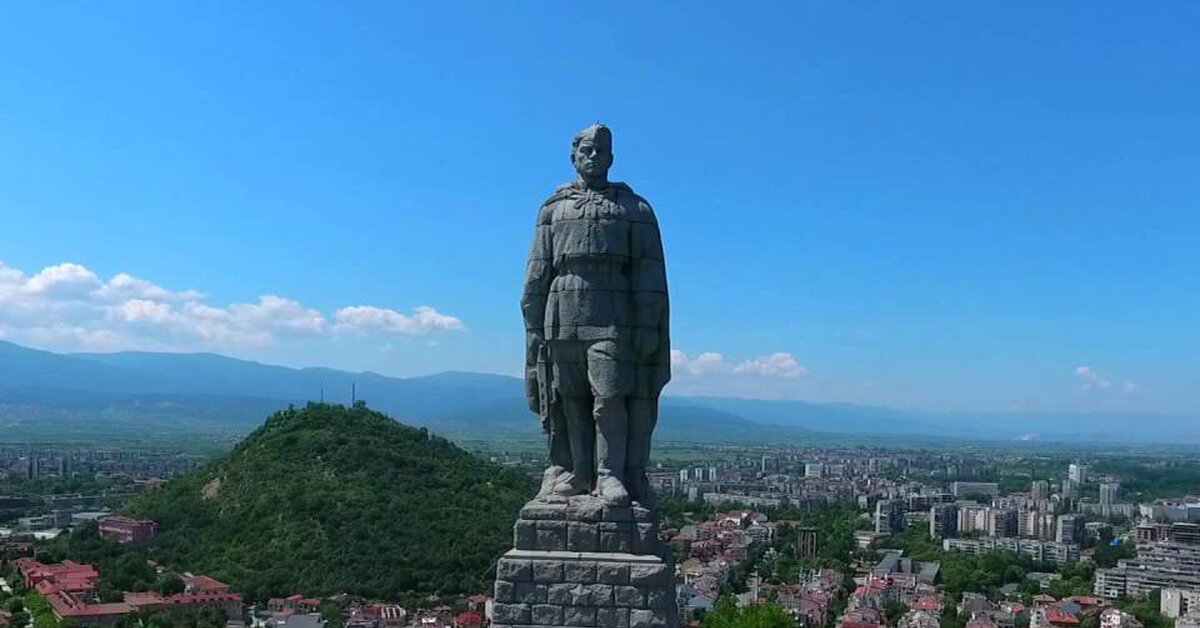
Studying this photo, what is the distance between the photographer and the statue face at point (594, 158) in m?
8.50

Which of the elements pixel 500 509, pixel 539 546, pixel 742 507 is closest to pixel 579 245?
pixel 539 546

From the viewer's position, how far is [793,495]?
433ft

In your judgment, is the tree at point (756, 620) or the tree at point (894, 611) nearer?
the tree at point (756, 620)

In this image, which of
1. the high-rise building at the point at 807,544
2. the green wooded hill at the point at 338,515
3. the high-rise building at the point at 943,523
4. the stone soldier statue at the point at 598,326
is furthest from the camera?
the high-rise building at the point at 943,523

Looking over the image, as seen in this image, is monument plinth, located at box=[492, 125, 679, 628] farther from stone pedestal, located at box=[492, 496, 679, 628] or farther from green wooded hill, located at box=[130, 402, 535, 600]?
green wooded hill, located at box=[130, 402, 535, 600]

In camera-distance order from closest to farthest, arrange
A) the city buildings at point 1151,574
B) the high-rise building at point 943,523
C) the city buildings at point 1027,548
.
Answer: the city buildings at point 1151,574 < the city buildings at point 1027,548 < the high-rise building at point 943,523

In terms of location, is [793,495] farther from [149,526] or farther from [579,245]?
[579,245]

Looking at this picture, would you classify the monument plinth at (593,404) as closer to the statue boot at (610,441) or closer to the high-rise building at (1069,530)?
the statue boot at (610,441)

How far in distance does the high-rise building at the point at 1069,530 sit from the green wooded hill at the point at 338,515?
2066 inches

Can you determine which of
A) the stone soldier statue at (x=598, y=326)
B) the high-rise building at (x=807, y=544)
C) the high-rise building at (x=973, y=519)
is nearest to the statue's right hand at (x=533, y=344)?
the stone soldier statue at (x=598, y=326)

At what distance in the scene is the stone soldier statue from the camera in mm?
8281

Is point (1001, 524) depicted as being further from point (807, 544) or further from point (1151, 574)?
point (1151, 574)

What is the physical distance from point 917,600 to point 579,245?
58712 mm

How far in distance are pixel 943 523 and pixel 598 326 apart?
98.6 m
